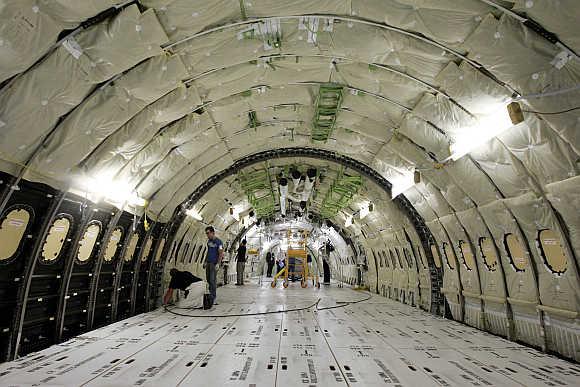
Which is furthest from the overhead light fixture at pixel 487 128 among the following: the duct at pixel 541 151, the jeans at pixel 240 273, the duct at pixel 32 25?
the jeans at pixel 240 273

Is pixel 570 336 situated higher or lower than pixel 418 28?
lower

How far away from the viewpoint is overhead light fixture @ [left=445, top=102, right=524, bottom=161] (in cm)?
447

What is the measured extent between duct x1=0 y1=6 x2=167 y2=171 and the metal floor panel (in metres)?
Answer: 3.18

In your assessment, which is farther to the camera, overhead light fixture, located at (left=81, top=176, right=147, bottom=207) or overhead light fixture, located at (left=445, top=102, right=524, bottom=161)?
overhead light fixture, located at (left=81, top=176, right=147, bottom=207)

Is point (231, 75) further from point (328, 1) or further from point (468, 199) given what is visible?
point (468, 199)

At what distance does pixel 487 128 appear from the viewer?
4.98m

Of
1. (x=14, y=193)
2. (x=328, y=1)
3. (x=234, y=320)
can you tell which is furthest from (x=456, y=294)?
(x=14, y=193)

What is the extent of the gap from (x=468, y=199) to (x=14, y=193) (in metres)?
8.65

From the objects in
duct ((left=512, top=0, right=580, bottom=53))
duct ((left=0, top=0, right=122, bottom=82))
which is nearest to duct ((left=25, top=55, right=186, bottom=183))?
duct ((left=0, top=0, right=122, bottom=82))

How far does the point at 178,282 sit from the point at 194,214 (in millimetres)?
2339

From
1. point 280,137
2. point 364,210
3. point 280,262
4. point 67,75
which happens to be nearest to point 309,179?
point 364,210

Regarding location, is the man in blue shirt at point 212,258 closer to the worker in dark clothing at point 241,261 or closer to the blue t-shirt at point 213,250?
the blue t-shirt at point 213,250

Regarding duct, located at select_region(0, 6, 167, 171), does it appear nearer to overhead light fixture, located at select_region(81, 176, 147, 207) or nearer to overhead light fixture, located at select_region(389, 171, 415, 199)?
overhead light fixture, located at select_region(81, 176, 147, 207)

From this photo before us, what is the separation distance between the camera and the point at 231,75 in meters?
5.91
